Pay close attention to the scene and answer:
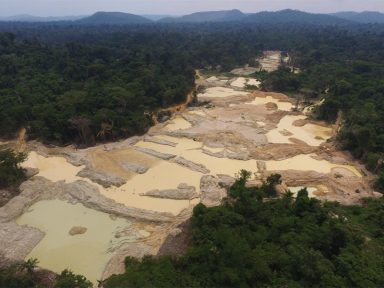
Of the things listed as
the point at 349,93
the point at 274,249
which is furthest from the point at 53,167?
the point at 349,93

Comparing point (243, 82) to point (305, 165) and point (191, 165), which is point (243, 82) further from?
point (191, 165)

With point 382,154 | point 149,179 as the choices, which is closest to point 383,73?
point 382,154

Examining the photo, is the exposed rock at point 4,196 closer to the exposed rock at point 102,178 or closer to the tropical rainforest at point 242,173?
the tropical rainforest at point 242,173

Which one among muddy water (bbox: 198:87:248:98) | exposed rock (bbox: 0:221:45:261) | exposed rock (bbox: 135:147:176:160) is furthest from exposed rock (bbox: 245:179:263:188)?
muddy water (bbox: 198:87:248:98)

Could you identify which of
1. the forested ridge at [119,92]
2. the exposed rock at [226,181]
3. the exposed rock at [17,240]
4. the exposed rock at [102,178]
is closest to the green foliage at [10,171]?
the exposed rock at [17,240]

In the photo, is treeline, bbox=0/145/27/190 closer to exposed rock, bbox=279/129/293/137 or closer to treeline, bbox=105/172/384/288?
treeline, bbox=105/172/384/288

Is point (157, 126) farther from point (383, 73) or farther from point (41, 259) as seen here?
point (383, 73)
